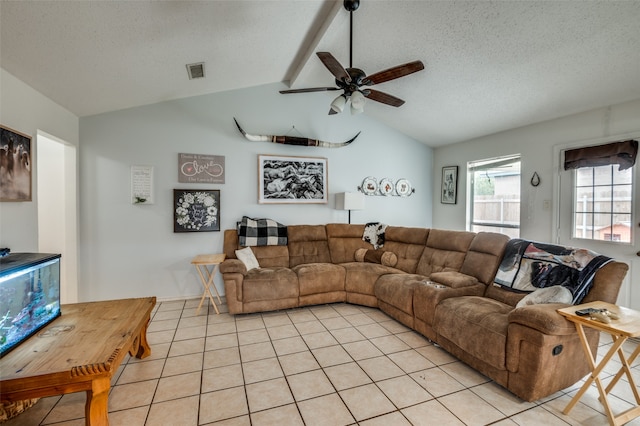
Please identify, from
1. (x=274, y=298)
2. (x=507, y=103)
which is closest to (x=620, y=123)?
(x=507, y=103)

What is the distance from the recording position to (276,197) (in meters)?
4.34

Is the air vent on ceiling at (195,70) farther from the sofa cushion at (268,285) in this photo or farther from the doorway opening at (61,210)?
the sofa cushion at (268,285)

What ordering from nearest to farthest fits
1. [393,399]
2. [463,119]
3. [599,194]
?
[393,399] < [599,194] < [463,119]

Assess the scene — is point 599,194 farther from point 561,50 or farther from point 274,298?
point 274,298

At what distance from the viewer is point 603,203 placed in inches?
123

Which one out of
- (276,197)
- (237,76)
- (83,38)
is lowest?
(276,197)

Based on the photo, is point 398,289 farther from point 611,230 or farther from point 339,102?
point 611,230

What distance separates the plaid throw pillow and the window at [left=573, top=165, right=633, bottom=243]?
3.65 m

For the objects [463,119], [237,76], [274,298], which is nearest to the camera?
[274,298]

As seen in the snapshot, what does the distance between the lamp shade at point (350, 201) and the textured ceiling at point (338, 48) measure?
156 centimetres

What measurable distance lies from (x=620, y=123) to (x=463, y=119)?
163 centimetres

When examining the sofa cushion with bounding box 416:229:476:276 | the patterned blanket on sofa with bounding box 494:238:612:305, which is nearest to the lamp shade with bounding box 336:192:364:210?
the sofa cushion with bounding box 416:229:476:276

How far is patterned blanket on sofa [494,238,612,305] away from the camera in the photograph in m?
2.15

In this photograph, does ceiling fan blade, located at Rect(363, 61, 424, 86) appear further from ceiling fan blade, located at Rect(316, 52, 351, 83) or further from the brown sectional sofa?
the brown sectional sofa
